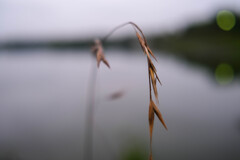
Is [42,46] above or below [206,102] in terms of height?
above

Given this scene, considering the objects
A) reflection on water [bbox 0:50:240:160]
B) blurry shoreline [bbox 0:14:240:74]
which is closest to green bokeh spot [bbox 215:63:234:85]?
reflection on water [bbox 0:50:240:160]

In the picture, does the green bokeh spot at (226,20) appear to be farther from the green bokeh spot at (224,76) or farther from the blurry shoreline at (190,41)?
the green bokeh spot at (224,76)

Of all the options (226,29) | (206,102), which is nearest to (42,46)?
(226,29)

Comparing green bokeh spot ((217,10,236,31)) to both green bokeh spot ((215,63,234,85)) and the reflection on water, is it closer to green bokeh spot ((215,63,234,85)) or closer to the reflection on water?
green bokeh spot ((215,63,234,85))

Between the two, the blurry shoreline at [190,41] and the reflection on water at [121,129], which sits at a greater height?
the blurry shoreline at [190,41]

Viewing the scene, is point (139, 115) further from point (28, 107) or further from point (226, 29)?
point (226, 29)

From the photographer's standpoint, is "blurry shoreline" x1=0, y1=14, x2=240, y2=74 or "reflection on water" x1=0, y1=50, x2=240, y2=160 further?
"blurry shoreline" x1=0, y1=14, x2=240, y2=74

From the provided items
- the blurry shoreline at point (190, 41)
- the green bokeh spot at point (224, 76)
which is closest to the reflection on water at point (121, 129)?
the green bokeh spot at point (224, 76)

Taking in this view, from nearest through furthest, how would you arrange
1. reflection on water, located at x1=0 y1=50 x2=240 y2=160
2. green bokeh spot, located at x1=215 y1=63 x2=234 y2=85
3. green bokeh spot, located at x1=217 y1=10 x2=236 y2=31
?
reflection on water, located at x1=0 y1=50 x2=240 y2=160 < green bokeh spot, located at x1=215 y1=63 x2=234 y2=85 < green bokeh spot, located at x1=217 y1=10 x2=236 y2=31
